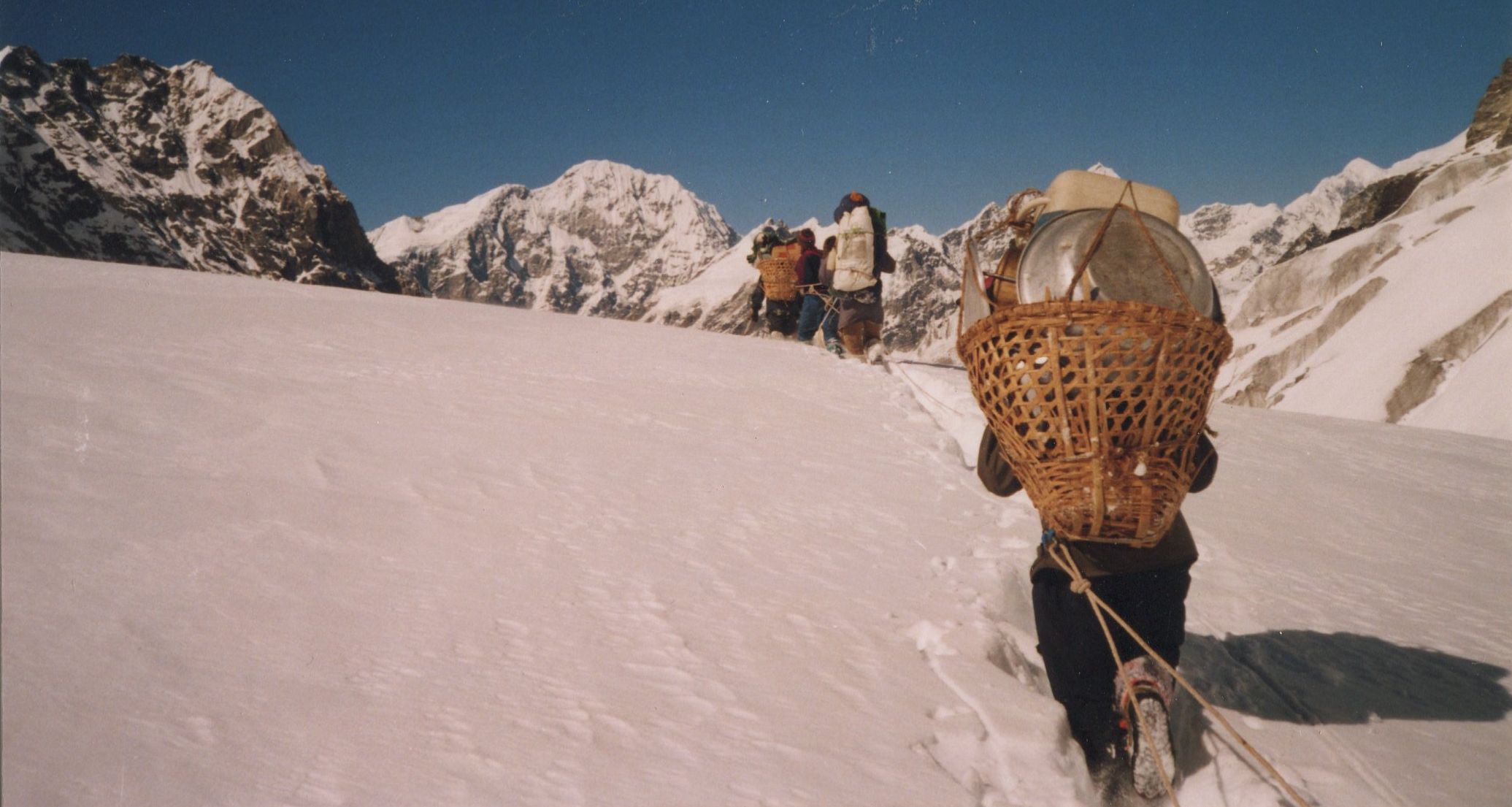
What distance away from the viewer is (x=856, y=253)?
809 cm

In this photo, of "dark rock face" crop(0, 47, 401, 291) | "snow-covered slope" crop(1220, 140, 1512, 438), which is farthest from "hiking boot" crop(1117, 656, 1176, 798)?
"dark rock face" crop(0, 47, 401, 291)

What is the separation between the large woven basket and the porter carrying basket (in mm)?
8008

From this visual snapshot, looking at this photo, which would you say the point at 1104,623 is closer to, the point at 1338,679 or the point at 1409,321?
the point at 1338,679

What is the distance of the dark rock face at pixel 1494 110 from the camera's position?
152 ft

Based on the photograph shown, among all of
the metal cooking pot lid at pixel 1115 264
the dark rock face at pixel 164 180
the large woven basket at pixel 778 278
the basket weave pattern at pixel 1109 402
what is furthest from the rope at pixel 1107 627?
the dark rock face at pixel 164 180

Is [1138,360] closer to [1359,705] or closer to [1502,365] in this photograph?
[1359,705]

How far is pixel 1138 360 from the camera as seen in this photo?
1.61m

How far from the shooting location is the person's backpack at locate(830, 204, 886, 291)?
808cm

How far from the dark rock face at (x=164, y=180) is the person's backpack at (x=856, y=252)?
136m

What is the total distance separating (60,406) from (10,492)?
0.91 meters

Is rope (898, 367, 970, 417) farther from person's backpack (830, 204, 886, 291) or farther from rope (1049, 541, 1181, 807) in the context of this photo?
rope (1049, 541, 1181, 807)

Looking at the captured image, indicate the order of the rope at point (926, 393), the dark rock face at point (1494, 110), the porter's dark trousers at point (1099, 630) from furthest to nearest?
the dark rock face at point (1494, 110)
the rope at point (926, 393)
the porter's dark trousers at point (1099, 630)

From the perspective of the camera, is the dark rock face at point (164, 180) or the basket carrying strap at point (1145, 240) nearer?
the basket carrying strap at point (1145, 240)

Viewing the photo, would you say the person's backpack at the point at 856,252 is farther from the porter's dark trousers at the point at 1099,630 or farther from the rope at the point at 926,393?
the porter's dark trousers at the point at 1099,630
